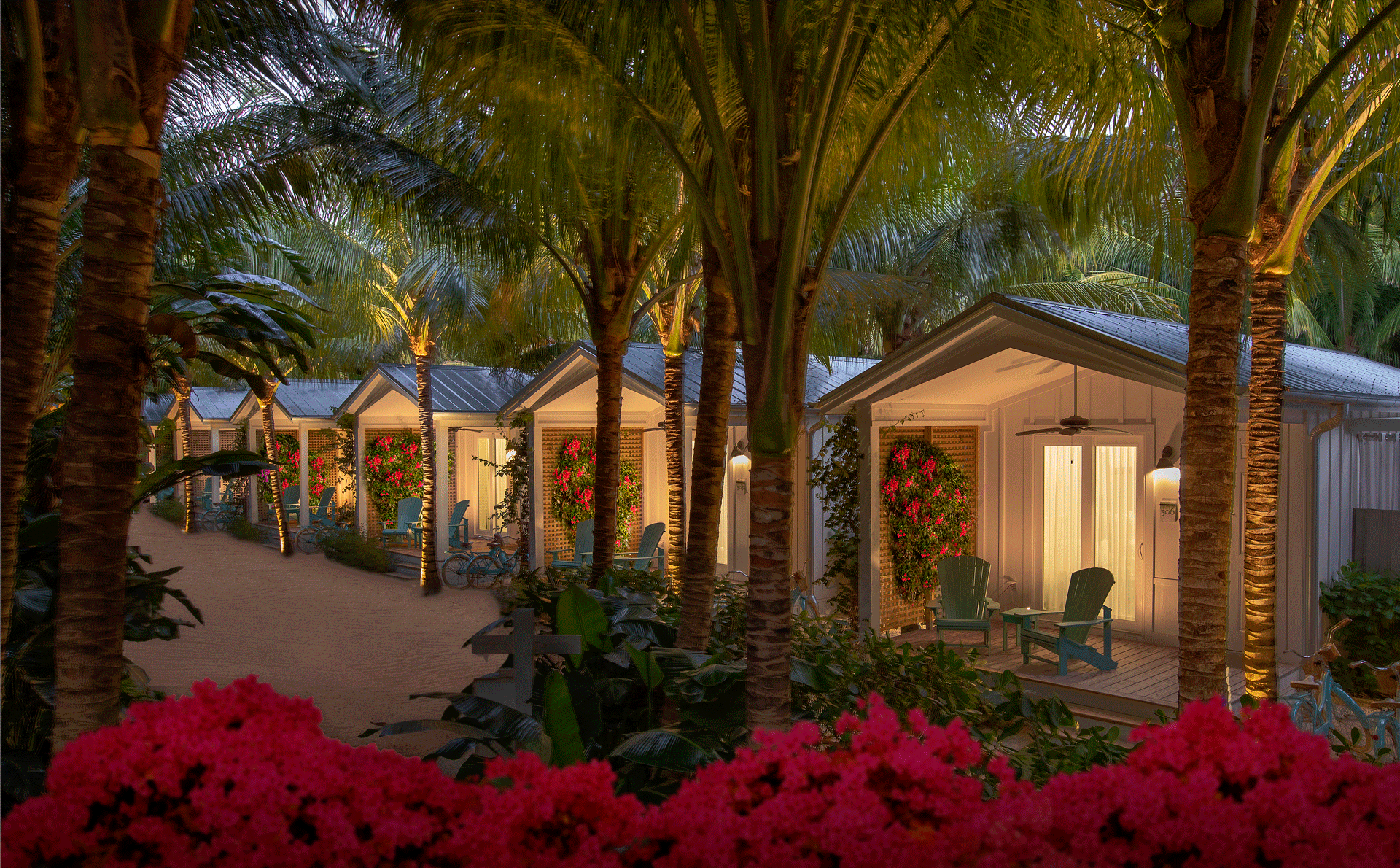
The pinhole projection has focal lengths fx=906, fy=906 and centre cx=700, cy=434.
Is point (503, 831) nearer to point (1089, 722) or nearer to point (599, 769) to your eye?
point (599, 769)

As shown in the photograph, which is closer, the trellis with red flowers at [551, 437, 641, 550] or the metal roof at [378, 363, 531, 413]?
the trellis with red flowers at [551, 437, 641, 550]

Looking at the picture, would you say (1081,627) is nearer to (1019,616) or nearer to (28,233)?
(1019,616)

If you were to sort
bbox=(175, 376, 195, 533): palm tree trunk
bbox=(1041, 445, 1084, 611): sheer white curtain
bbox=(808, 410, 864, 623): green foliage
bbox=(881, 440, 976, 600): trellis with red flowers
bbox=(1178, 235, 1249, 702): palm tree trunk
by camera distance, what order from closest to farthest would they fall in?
bbox=(1178, 235, 1249, 702): palm tree trunk, bbox=(808, 410, 864, 623): green foliage, bbox=(881, 440, 976, 600): trellis with red flowers, bbox=(1041, 445, 1084, 611): sheer white curtain, bbox=(175, 376, 195, 533): palm tree trunk

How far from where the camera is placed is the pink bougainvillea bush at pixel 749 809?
179 centimetres

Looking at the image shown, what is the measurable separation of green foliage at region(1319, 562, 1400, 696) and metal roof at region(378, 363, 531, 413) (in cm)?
1265

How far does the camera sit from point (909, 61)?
4.17 meters

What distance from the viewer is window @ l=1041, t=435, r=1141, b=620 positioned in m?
9.73

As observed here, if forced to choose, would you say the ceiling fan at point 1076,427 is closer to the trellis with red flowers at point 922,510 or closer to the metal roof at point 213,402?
the trellis with red flowers at point 922,510

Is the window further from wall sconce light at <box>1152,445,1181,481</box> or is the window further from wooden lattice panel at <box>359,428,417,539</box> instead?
wooden lattice panel at <box>359,428,417,539</box>

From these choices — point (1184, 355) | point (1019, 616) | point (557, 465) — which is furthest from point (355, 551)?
point (1184, 355)

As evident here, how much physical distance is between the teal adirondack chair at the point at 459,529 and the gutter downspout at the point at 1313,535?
43.6 ft

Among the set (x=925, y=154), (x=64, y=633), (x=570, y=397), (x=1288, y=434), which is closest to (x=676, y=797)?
(x=64, y=633)

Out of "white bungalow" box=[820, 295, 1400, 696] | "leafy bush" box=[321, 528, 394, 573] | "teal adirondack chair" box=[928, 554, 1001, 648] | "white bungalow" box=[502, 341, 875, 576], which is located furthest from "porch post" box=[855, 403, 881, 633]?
"leafy bush" box=[321, 528, 394, 573]

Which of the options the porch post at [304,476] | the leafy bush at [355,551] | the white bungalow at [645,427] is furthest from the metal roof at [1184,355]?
the porch post at [304,476]
